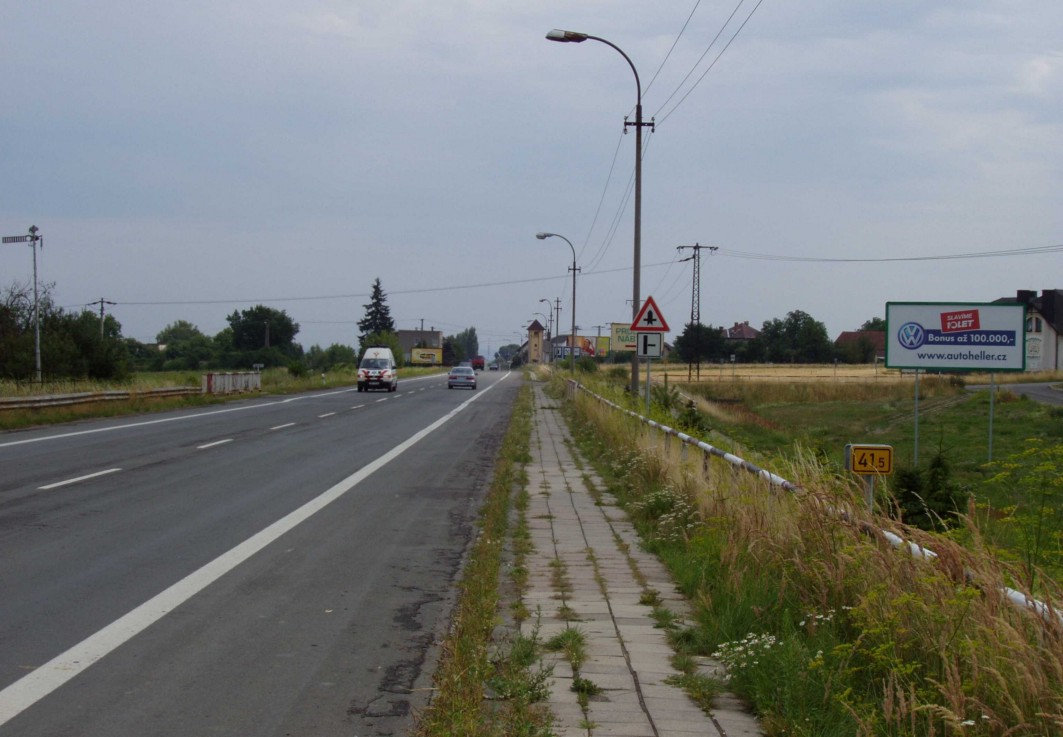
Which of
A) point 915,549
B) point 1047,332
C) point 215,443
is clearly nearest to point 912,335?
point 915,549

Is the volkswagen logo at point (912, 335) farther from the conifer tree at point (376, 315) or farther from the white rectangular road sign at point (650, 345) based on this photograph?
the conifer tree at point (376, 315)

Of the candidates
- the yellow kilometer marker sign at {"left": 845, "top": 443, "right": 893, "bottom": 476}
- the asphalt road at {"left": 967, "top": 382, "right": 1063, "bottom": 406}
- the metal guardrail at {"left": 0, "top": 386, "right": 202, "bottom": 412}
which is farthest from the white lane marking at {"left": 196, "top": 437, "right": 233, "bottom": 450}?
the asphalt road at {"left": 967, "top": 382, "right": 1063, "bottom": 406}

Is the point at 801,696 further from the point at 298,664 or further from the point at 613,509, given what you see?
the point at 613,509

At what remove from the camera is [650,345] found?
61.3ft

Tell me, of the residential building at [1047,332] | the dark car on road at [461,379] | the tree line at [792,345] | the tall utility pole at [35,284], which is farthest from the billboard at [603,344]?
the tall utility pole at [35,284]

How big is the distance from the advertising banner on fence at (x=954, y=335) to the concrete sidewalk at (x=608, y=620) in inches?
276

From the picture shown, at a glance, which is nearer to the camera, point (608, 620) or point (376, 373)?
point (608, 620)

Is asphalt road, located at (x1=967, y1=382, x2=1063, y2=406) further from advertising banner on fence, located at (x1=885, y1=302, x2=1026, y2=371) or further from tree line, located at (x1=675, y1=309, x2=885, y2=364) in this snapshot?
tree line, located at (x1=675, y1=309, x2=885, y2=364)

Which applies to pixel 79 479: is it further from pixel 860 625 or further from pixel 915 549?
pixel 915 549

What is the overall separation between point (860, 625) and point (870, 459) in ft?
6.32

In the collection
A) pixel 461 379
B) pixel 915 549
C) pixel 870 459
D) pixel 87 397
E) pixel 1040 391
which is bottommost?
pixel 1040 391

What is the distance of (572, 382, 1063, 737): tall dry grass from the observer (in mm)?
3990

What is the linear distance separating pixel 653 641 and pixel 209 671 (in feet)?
8.86

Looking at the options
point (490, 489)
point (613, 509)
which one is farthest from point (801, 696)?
point (490, 489)
